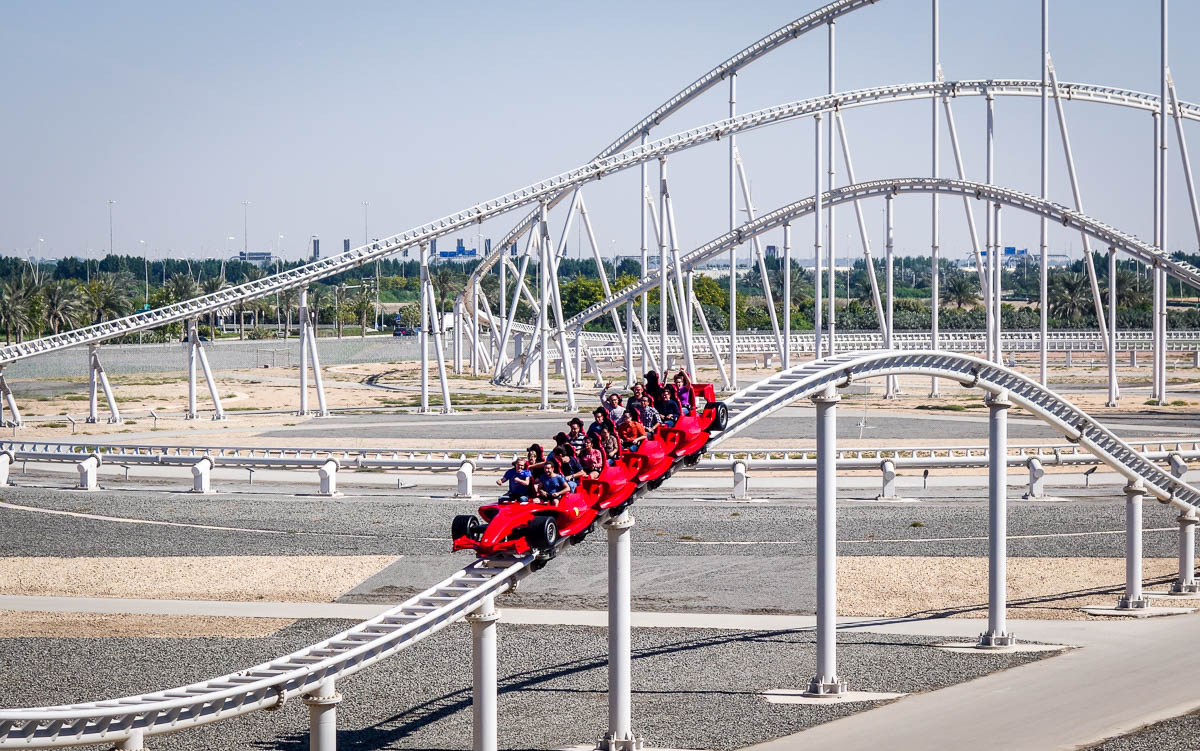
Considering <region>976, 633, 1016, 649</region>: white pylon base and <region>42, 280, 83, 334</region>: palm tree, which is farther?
<region>42, 280, 83, 334</region>: palm tree

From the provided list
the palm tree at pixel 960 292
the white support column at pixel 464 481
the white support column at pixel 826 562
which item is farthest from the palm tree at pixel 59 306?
the white support column at pixel 826 562

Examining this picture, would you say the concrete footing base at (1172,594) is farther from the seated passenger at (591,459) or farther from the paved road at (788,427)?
the paved road at (788,427)

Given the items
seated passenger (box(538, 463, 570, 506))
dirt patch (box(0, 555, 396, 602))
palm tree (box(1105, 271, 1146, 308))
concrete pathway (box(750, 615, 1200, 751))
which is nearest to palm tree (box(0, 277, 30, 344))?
dirt patch (box(0, 555, 396, 602))

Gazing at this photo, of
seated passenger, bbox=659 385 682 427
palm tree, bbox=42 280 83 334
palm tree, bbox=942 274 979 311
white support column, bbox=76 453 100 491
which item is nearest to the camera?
seated passenger, bbox=659 385 682 427

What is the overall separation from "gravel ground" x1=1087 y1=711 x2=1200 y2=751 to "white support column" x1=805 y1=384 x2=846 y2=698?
9.70 ft

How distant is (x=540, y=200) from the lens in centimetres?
4819

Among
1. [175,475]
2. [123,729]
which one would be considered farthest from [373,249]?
[123,729]

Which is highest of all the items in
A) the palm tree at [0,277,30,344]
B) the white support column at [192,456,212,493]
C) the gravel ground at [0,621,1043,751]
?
the palm tree at [0,277,30,344]

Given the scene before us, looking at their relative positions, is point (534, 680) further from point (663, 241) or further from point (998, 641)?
point (663, 241)

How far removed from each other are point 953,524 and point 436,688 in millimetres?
13408

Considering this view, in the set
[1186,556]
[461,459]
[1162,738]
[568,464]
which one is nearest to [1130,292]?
[461,459]

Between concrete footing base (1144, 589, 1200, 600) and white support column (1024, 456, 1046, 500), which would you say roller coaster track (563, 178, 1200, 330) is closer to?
white support column (1024, 456, 1046, 500)

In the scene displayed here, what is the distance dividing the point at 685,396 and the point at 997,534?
4.38 m

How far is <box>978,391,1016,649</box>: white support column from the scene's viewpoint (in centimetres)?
1677
